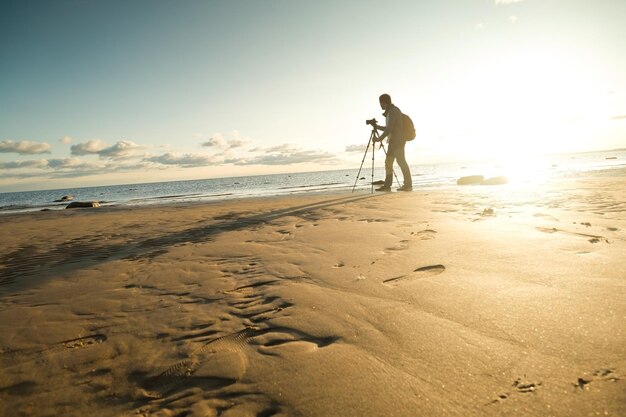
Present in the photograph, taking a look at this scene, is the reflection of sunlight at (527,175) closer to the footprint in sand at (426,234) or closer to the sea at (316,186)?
the sea at (316,186)

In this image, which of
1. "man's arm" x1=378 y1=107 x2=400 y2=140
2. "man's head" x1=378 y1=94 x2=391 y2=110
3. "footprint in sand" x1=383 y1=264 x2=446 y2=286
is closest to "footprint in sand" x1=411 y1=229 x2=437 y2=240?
"footprint in sand" x1=383 y1=264 x2=446 y2=286

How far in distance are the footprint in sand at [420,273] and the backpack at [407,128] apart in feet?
30.3

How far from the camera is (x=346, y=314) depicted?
2.04m

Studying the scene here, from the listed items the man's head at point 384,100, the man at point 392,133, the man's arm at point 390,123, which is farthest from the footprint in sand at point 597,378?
the man's head at point 384,100

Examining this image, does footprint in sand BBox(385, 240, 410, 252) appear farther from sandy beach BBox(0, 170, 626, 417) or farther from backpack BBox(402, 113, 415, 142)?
backpack BBox(402, 113, 415, 142)

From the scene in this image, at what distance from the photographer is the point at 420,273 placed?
8.82 feet

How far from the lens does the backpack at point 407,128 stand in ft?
36.8

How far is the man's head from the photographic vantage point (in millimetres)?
10984

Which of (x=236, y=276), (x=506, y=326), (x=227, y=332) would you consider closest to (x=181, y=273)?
(x=236, y=276)

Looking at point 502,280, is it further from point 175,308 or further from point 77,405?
point 77,405

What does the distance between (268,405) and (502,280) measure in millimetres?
2026

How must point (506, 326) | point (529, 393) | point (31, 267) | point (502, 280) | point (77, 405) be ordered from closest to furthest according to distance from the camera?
1. point (529, 393)
2. point (77, 405)
3. point (506, 326)
4. point (502, 280)
5. point (31, 267)

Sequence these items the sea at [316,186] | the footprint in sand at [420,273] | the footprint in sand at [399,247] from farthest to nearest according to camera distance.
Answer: the sea at [316,186], the footprint in sand at [399,247], the footprint in sand at [420,273]

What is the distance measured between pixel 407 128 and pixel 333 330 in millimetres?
10627
